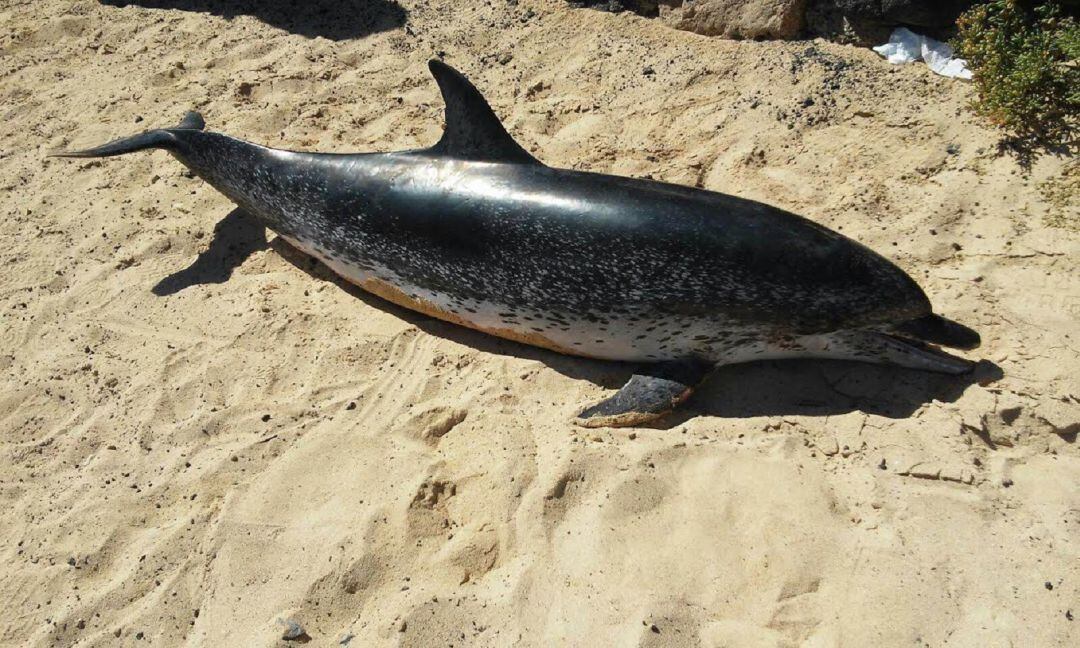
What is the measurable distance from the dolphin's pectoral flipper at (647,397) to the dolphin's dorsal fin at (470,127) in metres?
1.37

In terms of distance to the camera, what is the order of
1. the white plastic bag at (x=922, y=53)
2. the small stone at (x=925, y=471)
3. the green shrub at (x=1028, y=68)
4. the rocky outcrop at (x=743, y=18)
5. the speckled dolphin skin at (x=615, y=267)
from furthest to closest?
1. the rocky outcrop at (x=743, y=18)
2. the white plastic bag at (x=922, y=53)
3. the green shrub at (x=1028, y=68)
4. the speckled dolphin skin at (x=615, y=267)
5. the small stone at (x=925, y=471)

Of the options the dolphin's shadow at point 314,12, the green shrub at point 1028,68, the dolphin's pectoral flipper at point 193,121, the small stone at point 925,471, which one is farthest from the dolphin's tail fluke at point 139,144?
the green shrub at point 1028,68

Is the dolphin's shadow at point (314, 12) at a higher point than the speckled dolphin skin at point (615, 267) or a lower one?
higher

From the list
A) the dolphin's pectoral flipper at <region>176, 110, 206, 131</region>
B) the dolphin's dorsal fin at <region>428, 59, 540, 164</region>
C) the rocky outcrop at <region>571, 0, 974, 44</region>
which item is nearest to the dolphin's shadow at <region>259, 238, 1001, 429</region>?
the dolphin's dorsal fin at <region>428, 59, 540, 164</region>

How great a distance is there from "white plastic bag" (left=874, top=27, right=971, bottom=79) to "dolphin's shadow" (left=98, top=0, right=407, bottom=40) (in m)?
4.27

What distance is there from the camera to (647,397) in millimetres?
3893

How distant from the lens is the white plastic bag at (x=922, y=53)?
5.29 metres

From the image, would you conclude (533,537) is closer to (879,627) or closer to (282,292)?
(879,627)

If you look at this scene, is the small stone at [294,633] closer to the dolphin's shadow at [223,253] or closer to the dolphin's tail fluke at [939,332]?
the dolphin's shadow at [223,253]

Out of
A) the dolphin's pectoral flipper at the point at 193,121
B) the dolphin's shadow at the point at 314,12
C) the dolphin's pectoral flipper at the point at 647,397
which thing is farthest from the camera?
the dolphin's shadow at the point at 314,12

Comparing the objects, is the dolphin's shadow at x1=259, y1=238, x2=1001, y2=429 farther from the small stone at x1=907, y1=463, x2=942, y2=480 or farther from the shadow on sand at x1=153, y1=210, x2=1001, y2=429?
the small stone at x1=907, y1=463, x2=942, y2=480

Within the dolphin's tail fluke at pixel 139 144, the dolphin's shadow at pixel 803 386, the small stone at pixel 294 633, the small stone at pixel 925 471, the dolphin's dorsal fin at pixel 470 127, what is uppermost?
the dolphin's dorsal fin at pixel 470 127

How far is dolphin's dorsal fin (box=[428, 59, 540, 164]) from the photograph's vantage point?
4.12 meters

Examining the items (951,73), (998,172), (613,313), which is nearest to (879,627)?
(613,313)
